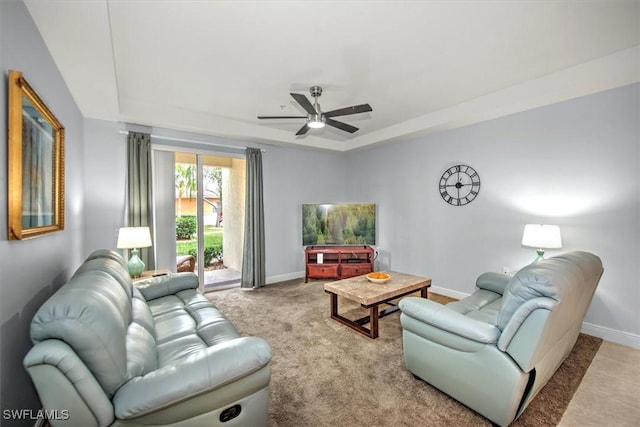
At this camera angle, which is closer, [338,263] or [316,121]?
[316,121]

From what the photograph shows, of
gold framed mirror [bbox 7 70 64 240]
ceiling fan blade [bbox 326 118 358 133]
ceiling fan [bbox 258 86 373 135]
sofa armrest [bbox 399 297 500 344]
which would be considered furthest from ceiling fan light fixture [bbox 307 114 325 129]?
gold framed mirror [bbox 7 70 64 240]

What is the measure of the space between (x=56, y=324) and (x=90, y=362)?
0.20 meters

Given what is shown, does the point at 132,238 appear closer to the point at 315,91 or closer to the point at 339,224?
the point at 315,91

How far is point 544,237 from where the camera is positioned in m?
2.78

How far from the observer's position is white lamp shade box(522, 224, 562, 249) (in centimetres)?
273

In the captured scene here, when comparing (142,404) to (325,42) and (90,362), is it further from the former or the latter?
(325,42)

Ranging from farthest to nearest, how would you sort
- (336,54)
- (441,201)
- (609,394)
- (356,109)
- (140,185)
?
1. (441,201)
2. (140,185)
3. (356,109)
4. (336,54)
5. (609,394)

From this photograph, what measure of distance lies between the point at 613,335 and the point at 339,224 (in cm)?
357

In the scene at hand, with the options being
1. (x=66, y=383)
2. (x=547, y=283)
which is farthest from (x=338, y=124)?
(x=66, y=383)

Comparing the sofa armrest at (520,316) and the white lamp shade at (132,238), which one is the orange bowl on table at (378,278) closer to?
the sofa armrest at (520,316)

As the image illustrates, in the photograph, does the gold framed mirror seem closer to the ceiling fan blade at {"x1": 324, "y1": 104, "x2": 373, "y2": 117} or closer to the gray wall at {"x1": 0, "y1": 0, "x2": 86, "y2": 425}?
the gray wall at {"x1": 0, "y1": 0, "x2": 86, "y2": 425}

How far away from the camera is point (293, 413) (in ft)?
5.94

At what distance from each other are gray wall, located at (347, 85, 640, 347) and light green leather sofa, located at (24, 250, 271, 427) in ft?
11.1

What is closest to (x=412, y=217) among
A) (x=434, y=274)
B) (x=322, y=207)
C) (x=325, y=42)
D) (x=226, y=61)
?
(x=434, y=274)
